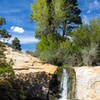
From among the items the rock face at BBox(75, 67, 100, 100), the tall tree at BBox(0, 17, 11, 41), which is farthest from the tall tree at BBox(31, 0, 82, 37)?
the tall tree at BBox(0, 17, 11, 41)

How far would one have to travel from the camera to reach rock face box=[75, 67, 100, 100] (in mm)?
6713

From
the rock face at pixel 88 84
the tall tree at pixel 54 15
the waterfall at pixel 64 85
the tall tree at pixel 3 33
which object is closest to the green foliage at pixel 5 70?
the tall tree at pixel 3 33

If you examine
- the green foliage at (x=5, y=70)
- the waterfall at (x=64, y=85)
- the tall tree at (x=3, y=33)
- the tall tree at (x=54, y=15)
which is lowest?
the waterfall at (x=64, y=85)

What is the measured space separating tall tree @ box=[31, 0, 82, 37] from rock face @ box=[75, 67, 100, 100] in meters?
6.91

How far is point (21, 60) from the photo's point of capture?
31.7ft

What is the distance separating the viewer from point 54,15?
1348 centimetres

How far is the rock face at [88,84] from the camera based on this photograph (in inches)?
264

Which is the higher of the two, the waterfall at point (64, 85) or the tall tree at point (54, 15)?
the tall tree at point (54, 15)

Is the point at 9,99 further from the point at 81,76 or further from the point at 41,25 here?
the point at 41,25

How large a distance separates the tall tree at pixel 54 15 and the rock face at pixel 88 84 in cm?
691

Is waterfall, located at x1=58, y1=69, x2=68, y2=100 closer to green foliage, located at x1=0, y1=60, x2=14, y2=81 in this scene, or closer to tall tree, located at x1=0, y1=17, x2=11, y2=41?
green foliage, located at x1=0, y1=60, x2=14, y2=81

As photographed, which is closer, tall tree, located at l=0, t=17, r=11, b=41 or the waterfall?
tall tree, located at l=0, t=17, r=11, b=41

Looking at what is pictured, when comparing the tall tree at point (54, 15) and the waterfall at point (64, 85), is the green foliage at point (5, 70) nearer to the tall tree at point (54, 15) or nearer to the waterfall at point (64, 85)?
the waterfall at point (64, 85)

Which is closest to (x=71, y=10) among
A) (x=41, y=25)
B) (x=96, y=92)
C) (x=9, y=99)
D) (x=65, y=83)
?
(x=41, y=25)
